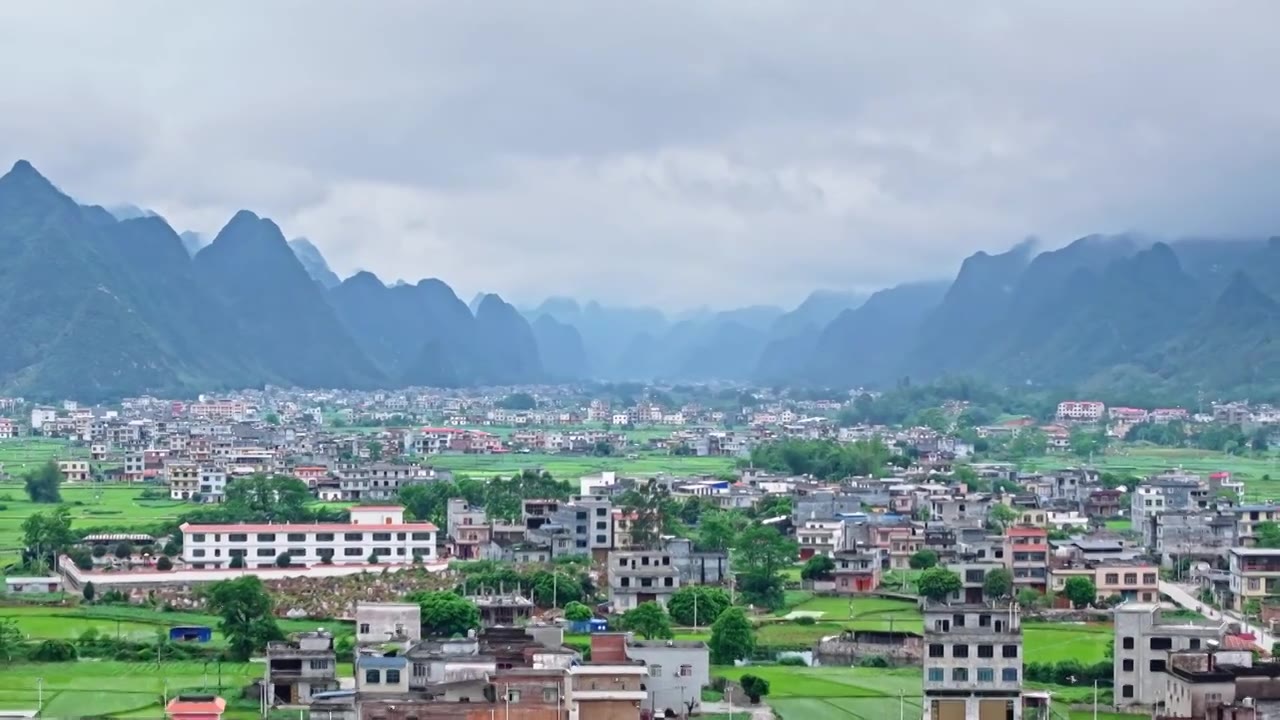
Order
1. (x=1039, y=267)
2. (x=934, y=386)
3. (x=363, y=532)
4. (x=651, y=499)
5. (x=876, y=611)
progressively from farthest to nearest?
1. (x=1039, y=267)
2. (x=934, y=386)
3. (x=651, y=499)
4. (x=363, y=532)
5. (x=876, y=611)

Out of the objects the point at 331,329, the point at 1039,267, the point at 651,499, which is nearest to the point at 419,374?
the point at 331,329

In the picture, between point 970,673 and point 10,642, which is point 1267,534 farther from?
point 10,642

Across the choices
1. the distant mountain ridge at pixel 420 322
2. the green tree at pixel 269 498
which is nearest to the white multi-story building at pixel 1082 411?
the distant mountain ridge at pixel 420 322

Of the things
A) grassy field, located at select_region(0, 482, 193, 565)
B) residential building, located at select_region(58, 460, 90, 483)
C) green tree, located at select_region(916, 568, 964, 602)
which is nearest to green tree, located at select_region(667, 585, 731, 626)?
green tree, located at select_region(916, 568, 964, 602)

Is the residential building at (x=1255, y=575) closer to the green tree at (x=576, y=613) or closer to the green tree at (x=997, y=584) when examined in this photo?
the green tree at (x=997, y=584)

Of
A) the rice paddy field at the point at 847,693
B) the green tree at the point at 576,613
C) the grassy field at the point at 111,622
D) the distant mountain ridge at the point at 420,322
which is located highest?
the distant mountain ridge at the point at 420,322

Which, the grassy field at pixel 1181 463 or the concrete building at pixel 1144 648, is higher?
the grassy field at pixel 1181 463

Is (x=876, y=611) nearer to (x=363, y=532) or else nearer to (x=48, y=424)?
(x=363, y=532)
